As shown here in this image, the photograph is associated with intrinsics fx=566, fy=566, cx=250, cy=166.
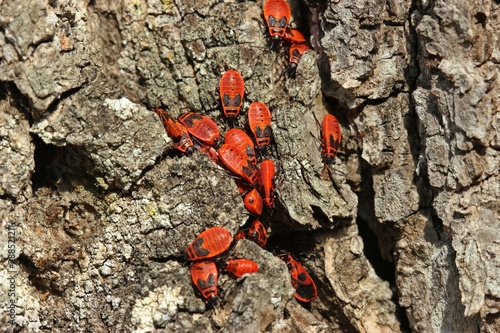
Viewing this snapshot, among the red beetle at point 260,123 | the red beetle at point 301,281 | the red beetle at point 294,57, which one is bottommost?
the red beetle at point 301,281

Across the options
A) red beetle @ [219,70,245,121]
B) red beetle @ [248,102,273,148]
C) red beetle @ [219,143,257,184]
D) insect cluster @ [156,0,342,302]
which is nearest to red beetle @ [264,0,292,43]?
insect cluster @ [156,0,342,302]

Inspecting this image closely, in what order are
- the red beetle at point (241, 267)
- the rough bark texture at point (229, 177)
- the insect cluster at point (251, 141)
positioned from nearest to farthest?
1. the rough bark texture at point (229, 177)
2. the red beetle at point (241, 267)
3. the insect cluster at point (251, 141)

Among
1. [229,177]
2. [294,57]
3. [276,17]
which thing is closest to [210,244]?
[229,177]

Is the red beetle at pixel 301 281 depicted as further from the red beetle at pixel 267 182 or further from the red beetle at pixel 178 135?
the red beetle at pixel 178 135

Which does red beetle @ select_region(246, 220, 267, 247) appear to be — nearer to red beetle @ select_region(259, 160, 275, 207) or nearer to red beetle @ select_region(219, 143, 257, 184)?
red beetle @ select_region(259, 160, 275, 207)

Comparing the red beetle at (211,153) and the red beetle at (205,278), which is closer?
the red beetle at (205,278)

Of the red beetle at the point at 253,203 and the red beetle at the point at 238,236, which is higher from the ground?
the red beetle at the point at 253,203

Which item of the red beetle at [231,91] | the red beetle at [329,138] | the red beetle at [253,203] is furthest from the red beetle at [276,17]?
the red beetle at [253,203]
